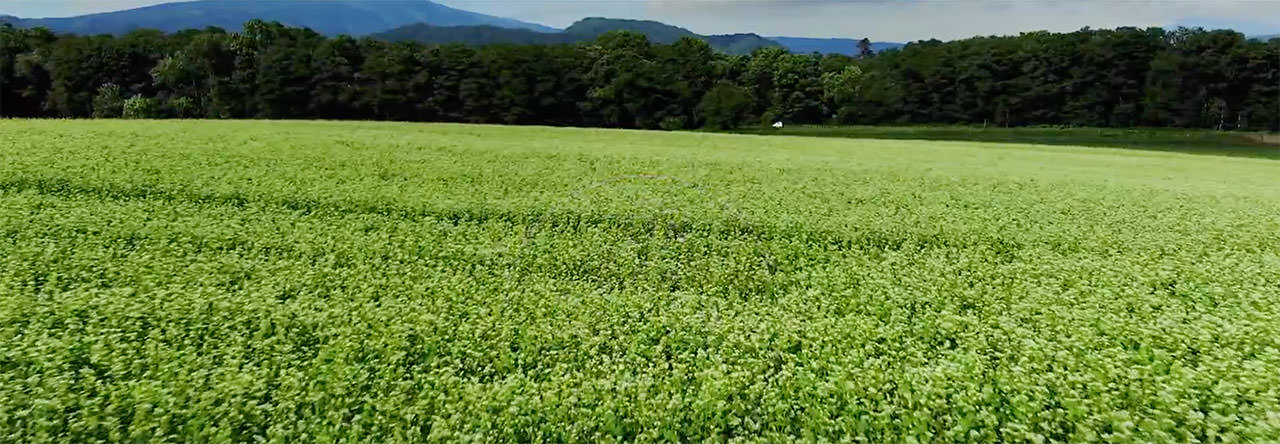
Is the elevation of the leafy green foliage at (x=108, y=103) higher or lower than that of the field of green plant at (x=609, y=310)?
higher

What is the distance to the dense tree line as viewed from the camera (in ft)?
302

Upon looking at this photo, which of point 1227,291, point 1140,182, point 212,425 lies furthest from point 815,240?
point 1140,182

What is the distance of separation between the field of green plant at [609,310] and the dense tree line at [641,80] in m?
73.8

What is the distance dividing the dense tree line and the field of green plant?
2905 inches

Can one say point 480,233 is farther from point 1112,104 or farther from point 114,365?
point 1112,104

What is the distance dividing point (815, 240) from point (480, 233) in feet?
26.9

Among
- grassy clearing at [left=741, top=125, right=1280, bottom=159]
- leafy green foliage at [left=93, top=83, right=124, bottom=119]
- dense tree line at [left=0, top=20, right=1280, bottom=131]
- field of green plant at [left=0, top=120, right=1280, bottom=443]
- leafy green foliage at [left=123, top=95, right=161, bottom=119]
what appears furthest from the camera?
dense tree line at [left=0, top=20, right=1280, bottom=131]

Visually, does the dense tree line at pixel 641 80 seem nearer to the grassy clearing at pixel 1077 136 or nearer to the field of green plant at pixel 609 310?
the grassy clearing at pixel 1077 136

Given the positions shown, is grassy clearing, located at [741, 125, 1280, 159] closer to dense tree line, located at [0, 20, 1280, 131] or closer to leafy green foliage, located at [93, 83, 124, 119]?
dense tree line, located at [0, 20, 1280, 131]

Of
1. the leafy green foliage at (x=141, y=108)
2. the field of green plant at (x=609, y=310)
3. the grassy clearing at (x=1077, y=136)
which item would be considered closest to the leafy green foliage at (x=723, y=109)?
the grassy clearing at (x=1077, y=136)

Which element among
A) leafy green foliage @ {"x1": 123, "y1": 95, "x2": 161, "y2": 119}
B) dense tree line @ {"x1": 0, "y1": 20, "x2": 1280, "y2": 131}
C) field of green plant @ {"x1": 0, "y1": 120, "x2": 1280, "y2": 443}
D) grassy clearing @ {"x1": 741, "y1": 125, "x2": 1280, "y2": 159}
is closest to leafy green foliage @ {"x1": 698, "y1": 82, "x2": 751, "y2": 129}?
dense tree line @ {"x1": 0, "y1": 20, "x2": 1280, "y2": 131}

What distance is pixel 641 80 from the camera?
355ft

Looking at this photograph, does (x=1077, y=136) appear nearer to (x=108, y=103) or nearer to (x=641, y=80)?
(x=641, y=80)

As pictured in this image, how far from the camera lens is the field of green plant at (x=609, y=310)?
1009 cm
